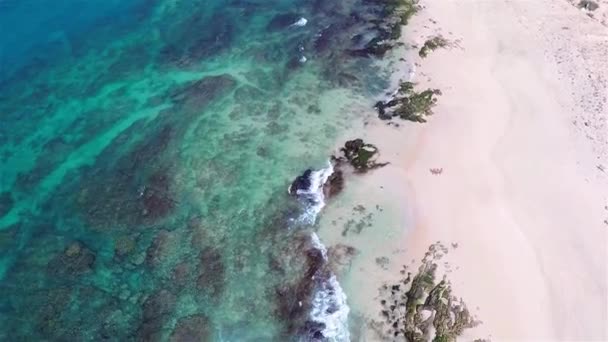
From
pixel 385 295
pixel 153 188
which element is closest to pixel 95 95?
pixel 153 188

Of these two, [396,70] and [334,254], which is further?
[396,70]

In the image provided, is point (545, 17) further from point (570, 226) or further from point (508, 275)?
point (508, 275)

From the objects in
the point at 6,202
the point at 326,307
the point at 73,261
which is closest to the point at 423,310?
the point at 326,307

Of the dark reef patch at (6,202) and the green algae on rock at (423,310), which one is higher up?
the green algae on rock at (423,310)

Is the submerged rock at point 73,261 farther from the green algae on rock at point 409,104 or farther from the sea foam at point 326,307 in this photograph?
the green algae on rock at point 409,104

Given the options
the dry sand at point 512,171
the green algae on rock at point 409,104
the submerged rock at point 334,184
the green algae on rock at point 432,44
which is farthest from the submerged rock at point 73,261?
the green algae on rock at point 432,44

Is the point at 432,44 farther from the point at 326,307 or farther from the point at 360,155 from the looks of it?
the point at 326,307
